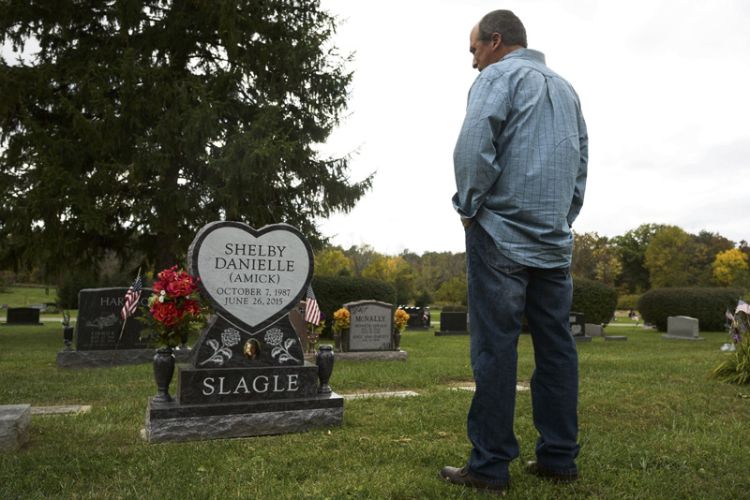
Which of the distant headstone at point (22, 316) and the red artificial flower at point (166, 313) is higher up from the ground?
the red artificial flower at point (166, 313)

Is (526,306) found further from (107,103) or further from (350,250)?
(350,250)

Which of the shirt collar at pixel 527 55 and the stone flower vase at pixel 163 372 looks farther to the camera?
the stone flower vase at pixel 163 372

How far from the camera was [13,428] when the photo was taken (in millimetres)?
3865

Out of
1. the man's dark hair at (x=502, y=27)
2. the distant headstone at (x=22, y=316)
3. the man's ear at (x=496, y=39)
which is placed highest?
the man's dark hair at (x=502, y=27)

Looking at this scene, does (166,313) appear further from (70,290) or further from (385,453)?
(70,290)

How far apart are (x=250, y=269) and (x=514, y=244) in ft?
9.28

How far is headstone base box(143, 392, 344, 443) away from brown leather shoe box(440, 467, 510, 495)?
1919mm

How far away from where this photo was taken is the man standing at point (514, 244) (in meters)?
2.70

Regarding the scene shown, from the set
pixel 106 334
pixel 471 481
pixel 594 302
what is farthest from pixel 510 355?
pixel 594 302

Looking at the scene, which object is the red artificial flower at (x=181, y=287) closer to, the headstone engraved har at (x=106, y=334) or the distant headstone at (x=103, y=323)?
the headstone engraved har at (x=106, y=334)

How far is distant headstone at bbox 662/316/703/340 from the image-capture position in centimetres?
1764

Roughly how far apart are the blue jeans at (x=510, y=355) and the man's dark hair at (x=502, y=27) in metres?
0.99

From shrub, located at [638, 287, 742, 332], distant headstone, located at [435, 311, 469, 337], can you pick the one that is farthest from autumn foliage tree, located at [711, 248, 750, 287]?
distant headstone, located at [435, 311, 469, 337]

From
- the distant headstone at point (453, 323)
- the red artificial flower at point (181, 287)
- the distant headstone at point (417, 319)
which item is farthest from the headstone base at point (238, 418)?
the distant headstone at point (417, 319)
